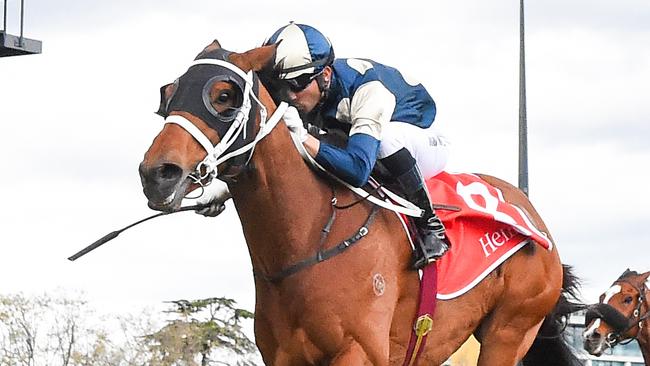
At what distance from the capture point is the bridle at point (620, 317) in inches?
562

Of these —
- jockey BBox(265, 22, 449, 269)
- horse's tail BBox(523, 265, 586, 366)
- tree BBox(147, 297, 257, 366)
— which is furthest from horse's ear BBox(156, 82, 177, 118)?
tree BBox(147, 297, 257, 366)

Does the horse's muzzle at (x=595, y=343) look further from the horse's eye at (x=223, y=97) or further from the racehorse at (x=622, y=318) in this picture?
the horse's eye at (x=223, y=97)

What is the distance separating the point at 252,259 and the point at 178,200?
106cm

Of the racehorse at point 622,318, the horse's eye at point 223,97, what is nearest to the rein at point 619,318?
the racehorse at point 622,318

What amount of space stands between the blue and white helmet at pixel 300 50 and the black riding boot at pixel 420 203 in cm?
70

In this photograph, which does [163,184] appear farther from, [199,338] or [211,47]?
[199,338]

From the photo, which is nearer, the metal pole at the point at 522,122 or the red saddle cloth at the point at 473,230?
the red saddle cloth at the point at 473,230

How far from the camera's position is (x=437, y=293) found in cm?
799

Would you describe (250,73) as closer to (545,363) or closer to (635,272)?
(545,363)

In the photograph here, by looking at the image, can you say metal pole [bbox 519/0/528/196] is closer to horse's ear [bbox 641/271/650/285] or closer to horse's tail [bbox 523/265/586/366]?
horse's ear [bbox 641/271/650/285]

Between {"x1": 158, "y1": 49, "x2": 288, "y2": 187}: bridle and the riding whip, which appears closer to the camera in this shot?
{"x1": 158, "y1": 49, "x2": 288, "y2": 187}: bridle

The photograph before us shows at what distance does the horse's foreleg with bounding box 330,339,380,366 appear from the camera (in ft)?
23.4

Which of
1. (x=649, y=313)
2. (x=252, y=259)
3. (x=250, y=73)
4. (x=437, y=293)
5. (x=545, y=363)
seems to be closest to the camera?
(x=250, y=73)

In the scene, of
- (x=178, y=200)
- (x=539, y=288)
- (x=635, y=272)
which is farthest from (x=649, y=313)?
(x=178, y=200)
